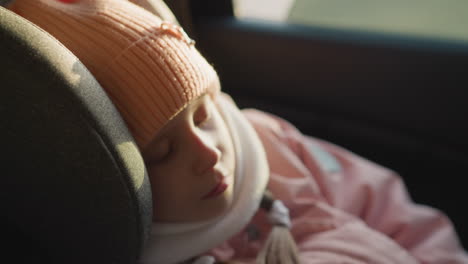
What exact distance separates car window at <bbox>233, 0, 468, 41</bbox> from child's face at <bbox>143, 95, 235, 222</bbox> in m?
0.73

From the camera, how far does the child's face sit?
668mm

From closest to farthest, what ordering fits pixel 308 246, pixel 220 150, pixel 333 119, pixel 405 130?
pixel 220 150
pixel 308 246
pixel 405 130
pixel 333 119

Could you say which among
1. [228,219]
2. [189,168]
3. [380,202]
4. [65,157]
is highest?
[65,157]

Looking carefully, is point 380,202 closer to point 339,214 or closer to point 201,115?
point 339,214

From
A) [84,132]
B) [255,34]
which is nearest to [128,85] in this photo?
[84,132]

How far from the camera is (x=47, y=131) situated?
1.65 ft

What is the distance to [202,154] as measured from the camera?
0.68 metres

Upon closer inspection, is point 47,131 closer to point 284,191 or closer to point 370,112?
point 284,191

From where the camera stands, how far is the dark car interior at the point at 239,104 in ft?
1.62

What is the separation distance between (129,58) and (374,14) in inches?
37.9

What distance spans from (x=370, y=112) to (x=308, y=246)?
52cm

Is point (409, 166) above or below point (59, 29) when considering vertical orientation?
below

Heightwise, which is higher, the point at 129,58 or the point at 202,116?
the point at 129,58

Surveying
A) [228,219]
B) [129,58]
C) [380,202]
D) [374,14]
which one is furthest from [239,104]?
[129,58]
